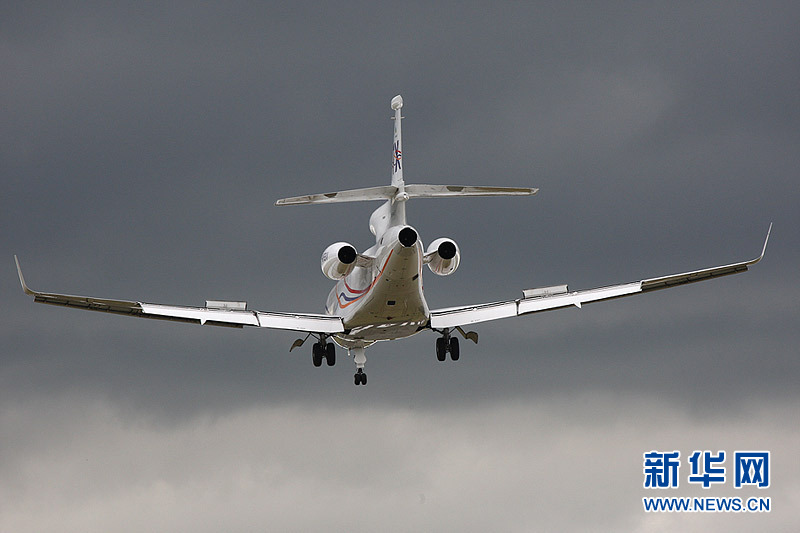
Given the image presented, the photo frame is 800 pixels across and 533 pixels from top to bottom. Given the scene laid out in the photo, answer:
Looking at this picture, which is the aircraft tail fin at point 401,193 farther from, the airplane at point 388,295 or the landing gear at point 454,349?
the landing gear at point 454,349

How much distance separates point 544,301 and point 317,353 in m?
11.4

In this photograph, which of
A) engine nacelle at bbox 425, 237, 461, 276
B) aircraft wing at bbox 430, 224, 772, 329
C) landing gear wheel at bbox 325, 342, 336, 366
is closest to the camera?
engine nacelle at bbox 425, 237, 461, 276

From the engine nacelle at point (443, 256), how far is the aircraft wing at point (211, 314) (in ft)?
20.8

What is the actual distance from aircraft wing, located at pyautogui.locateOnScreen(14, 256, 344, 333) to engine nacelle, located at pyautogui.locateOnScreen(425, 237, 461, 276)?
6.33 metres

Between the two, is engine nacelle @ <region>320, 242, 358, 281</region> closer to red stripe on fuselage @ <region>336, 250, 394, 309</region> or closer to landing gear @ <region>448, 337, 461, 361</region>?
red stripe on fuselage @ <region>336, 250, 394, 309</region>

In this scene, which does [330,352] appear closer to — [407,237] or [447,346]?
[447,346]

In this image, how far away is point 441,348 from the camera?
209ft

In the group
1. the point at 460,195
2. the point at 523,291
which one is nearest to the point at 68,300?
the point at 460,195

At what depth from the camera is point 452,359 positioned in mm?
63781

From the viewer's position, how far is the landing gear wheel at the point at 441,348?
63594 mm

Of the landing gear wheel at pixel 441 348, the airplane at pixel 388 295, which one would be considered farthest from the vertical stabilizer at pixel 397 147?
the landing gear wheel at pixel 441 348

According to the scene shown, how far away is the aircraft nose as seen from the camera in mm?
54531

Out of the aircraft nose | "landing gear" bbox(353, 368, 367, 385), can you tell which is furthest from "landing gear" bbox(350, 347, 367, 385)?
the aircraft nose

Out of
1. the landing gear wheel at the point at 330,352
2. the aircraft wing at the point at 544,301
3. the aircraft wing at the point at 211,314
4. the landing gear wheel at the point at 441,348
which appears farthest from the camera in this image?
the landing gear wheel at the point at 330,352
